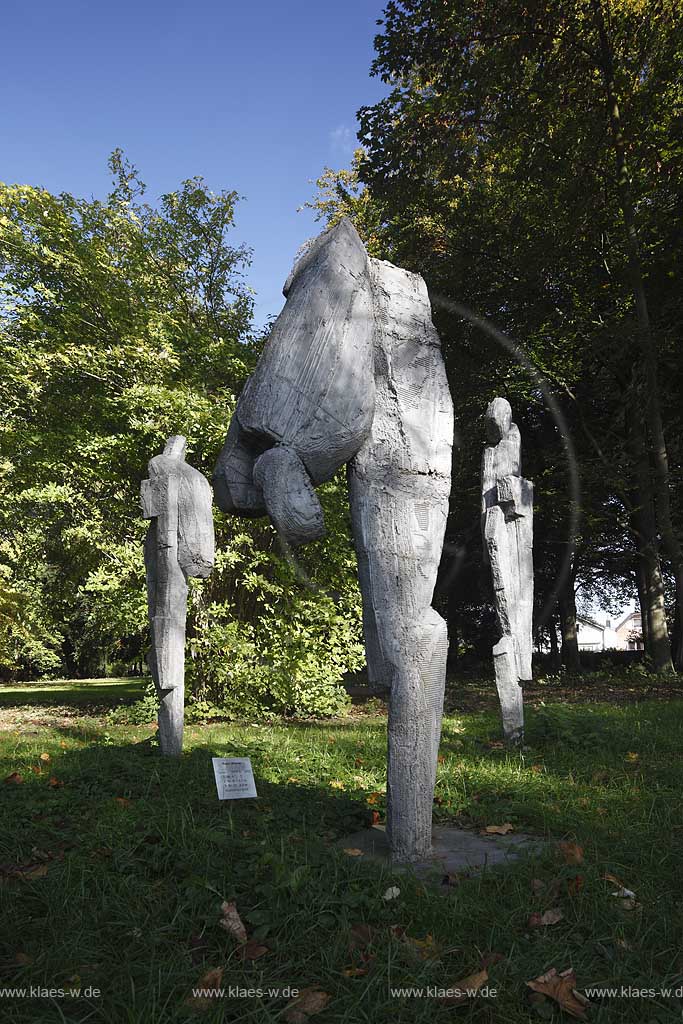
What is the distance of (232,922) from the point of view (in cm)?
233

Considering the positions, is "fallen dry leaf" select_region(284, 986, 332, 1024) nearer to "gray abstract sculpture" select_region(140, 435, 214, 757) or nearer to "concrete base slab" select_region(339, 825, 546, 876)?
"concrete base slab" select_region(339, 825, 546, 876)

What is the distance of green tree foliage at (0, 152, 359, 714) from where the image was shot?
10539 millimetres

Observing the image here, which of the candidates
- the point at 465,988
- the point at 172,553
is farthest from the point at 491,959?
the point at 172,553

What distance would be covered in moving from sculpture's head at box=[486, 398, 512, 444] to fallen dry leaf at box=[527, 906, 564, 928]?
5.29m

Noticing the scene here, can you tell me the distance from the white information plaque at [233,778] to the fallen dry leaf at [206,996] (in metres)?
1.63

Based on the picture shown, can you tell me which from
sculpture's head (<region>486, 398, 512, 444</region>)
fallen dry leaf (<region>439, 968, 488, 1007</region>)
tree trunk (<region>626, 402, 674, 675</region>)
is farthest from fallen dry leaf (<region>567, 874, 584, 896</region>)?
tree trunk (<region>626, 402, 674, 675</region>)

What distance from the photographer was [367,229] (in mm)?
17422

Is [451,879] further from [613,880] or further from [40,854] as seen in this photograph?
[40,854]

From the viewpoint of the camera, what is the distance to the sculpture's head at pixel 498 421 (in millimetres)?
7160

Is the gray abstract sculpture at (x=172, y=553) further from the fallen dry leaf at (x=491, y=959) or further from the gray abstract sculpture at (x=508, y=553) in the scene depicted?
the fallen dry leaf at (x=491, y=959)

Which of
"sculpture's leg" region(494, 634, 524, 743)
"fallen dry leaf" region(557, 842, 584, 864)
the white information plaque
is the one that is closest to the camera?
"fallen dry leaf" region(557, 842, 584, 864)

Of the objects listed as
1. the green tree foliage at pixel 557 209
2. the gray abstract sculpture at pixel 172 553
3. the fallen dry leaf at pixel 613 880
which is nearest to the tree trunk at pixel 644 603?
the green tree foliage at pixel 557 209

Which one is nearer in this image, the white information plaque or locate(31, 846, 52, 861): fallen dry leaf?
locate(31, 846, 52, 861): fallen dry leaf

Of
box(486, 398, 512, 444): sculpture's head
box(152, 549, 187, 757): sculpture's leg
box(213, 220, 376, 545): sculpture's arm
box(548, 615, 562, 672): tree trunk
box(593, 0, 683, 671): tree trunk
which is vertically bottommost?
box(548, 615, 562, 672): tree trunk
